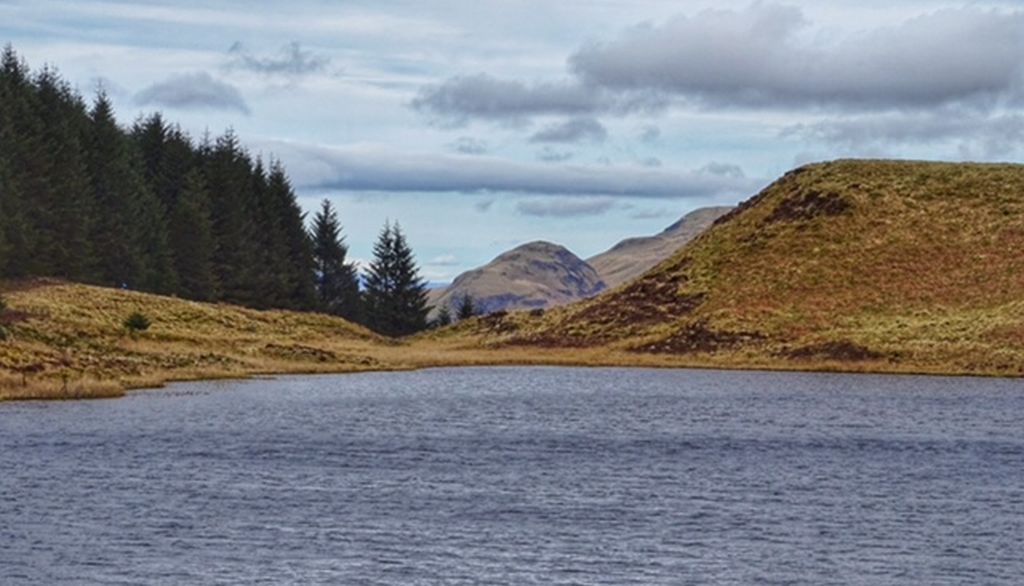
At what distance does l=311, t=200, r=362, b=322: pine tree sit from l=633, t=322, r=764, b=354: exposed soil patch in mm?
52298

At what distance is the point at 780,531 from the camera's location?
3391 cm

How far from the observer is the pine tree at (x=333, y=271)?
527 feet

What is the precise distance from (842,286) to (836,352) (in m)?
20.2

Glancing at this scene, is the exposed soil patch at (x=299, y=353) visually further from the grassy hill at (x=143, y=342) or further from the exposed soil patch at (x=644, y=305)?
the exposed soil patch at (x=644, y=305)

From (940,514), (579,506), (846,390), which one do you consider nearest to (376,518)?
(579,506)

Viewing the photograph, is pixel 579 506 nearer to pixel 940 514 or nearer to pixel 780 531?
pixel 780 531

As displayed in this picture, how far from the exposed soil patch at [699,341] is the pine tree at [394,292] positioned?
135 ft

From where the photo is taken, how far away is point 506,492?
40.1m

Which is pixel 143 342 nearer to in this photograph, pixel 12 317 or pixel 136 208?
pixel 12 317

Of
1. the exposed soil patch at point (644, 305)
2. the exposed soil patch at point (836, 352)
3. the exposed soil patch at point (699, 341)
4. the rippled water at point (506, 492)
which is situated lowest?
the rippled water at point (506, 492)

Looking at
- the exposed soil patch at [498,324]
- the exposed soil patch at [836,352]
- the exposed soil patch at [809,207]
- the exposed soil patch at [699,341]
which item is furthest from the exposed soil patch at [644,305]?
the exposed soil patch at [836,352]

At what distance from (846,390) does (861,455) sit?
33.8 m

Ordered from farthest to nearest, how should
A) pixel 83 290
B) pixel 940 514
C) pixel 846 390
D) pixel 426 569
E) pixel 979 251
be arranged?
1. pixel 979 251
2. pixel 83 290
3. pixel 846 390
4. pixel 940 514
5. pixel 426 569

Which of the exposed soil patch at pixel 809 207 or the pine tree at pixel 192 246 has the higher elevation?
the exposed soil patch at pixel 809 207
